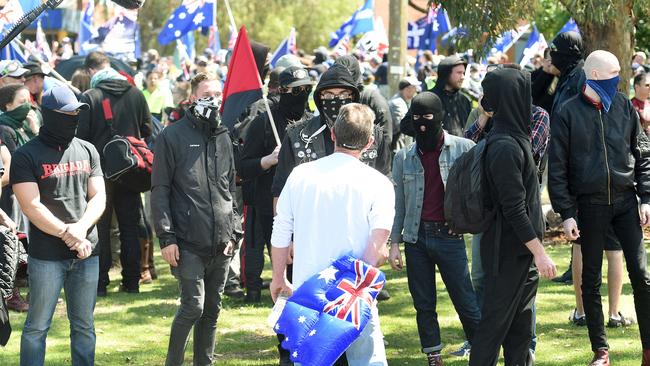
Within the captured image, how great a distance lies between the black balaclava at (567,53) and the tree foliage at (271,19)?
126 ft

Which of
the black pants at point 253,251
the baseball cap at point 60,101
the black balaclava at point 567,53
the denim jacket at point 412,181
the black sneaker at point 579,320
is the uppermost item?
the black balaclava at point 567,53

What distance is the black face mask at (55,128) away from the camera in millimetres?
6819

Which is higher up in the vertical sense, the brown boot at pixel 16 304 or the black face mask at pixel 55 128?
the black face mask at pixel 55 128

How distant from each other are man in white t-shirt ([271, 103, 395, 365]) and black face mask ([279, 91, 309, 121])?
3157 mm

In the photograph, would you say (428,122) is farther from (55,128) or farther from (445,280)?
(55,128)

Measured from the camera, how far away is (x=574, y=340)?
28.0ft

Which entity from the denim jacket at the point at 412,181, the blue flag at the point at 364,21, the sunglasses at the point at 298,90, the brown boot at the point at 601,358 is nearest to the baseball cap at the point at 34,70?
the sunglasses at the point at 298,90

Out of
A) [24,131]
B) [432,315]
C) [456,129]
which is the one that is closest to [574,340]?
[432,315]

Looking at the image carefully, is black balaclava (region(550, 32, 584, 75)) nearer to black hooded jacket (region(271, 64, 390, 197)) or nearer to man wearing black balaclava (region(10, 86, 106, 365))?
black hooded jacket (region(271, 64, 390, 197))

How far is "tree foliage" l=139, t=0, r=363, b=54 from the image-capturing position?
48.6 m

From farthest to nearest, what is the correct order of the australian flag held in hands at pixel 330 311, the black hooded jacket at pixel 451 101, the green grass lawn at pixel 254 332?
the black hooded jacket at pixel 451 101, the green grass lawn at pixel 254 332, the australian flag held in hands at pixel 330 311

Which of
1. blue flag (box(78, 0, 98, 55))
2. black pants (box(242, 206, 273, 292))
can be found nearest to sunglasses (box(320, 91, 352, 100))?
black pants (box(242, 206, 273, 292))

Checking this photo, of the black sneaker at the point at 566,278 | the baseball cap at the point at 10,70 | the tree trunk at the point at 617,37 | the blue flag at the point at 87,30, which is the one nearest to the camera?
the baseball cap at the point at 10,70

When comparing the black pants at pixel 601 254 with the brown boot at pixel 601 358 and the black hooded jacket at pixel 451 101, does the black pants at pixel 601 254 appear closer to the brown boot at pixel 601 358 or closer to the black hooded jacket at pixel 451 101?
the brown boot at pixel 601 358
